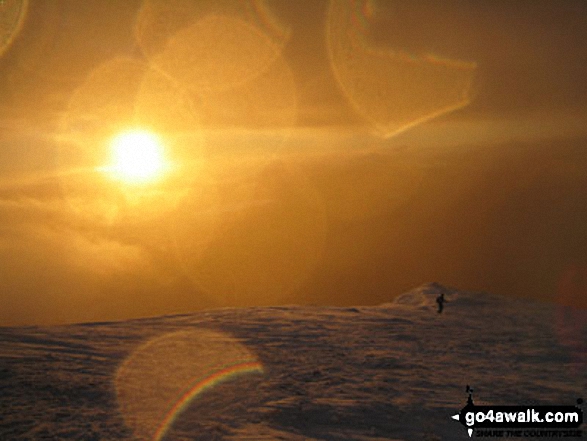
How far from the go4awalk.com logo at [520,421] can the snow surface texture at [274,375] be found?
0.48 meters

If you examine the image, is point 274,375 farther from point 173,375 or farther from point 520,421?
point 520,421

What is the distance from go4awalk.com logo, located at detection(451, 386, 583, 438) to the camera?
1148 centimetres

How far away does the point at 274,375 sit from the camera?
48.3 ft

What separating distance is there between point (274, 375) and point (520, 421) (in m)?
6.21

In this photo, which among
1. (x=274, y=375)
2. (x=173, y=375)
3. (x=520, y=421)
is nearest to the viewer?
(x=520, y=421)

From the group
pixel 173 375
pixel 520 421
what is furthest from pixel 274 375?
pixel 520 421

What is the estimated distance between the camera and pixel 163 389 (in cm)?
1335

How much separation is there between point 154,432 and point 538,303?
25939 millimetres

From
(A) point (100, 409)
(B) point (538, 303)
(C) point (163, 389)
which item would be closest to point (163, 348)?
(C) point (163, 389)

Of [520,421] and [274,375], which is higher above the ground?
[274,375]

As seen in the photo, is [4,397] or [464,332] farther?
[464,332]

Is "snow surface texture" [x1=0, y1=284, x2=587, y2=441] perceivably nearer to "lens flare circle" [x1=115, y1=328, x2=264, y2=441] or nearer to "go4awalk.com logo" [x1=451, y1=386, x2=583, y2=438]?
"lens flare circle" [x1=115, y1=328, x2=264, y2=441]

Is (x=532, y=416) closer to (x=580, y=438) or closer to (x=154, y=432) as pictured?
(x=580, y=438)

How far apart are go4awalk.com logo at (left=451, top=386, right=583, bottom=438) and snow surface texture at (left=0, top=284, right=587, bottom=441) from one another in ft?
1.56
